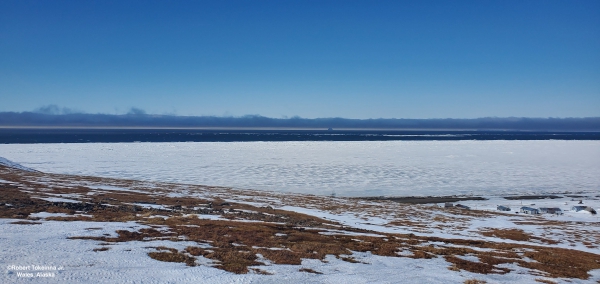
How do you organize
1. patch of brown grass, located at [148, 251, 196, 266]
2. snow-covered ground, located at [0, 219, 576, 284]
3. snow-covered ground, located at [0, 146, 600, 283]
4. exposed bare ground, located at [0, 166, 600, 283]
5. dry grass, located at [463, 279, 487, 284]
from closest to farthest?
snow-covered ground, located at [0, 219, 576, 284], snow-covered ground, located at [0, 146, 600, 283], dry grass, located at [463, 279, 487, 284], patch of brown grass, located at [148, 251, 196, 266], exposed bare ground, located at [0, 166, 600, 283]

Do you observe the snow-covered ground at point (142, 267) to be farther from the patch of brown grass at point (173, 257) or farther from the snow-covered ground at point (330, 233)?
the patch of brown grass at point (173, 257)

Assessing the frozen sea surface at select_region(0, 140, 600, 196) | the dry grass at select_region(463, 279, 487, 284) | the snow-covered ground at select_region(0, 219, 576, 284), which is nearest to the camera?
the snow-covered ground at select_region(0, 219, 576, 284)

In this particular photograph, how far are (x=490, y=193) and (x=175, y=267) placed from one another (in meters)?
43.6

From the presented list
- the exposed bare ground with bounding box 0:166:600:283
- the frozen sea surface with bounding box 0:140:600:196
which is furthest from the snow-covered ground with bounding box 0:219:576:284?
the frozen sea surface with bounding box 0:140:600:196

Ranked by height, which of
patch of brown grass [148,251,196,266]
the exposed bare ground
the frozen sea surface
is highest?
patch of brown grass [148,251,196,266]

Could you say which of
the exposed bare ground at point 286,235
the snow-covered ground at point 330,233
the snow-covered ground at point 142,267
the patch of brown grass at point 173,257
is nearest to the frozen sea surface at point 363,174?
the snow-covered ground at point 330,233

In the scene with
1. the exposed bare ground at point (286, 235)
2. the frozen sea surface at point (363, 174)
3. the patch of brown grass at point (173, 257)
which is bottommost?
the frozen sea surface at point (363, 174)

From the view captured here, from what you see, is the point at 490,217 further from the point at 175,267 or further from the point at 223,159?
the point at 223,159

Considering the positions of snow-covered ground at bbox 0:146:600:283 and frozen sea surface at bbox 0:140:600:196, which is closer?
snow-covered ground at bbox 0:146:600:283

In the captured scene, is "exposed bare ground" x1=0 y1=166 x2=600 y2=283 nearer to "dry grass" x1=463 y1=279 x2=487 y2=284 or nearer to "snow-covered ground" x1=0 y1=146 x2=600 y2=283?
"snow-covered ground" x1=0 y1=146 x2=600 y2=283

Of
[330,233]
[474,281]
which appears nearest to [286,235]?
[330,233]

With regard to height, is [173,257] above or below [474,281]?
above

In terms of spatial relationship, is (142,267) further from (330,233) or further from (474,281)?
(330,233)

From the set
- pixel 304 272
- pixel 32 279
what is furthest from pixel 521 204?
pixel 32 279
